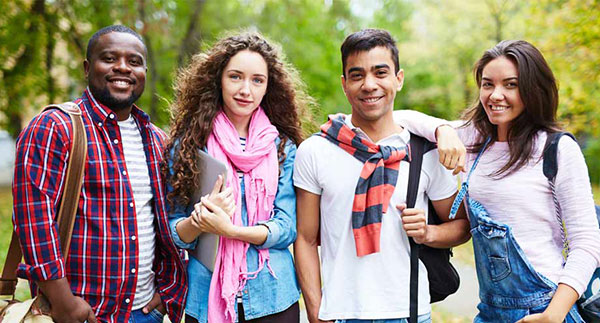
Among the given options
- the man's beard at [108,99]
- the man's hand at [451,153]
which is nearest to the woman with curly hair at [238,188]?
the man's beard at [108,99]

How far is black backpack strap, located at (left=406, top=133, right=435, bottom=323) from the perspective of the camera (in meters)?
2.57

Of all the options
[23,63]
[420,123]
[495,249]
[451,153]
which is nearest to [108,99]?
[420,123]

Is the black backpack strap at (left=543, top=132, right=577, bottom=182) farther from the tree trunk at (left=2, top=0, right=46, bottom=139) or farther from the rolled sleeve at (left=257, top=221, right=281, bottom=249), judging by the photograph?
the tree trunk at (left=2, top=0, right=46, bottom=139)

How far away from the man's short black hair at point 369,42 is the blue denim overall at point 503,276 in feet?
2.59

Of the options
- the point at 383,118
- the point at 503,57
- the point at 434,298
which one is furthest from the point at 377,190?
the point at 503,57

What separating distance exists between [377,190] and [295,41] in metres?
11.9

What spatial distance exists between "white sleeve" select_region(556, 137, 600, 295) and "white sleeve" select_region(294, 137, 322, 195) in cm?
111

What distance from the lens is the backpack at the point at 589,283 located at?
2357 millimetres

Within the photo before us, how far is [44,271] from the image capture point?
2.26 metres

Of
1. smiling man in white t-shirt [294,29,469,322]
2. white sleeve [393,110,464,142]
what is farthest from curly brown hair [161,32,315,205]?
white sleeve [393,110,464,142]

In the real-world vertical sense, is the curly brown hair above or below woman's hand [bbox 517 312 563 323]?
above

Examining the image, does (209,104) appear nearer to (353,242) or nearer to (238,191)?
(238,191)

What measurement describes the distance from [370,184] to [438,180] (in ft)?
1.20

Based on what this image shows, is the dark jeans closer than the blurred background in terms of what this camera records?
Yes
